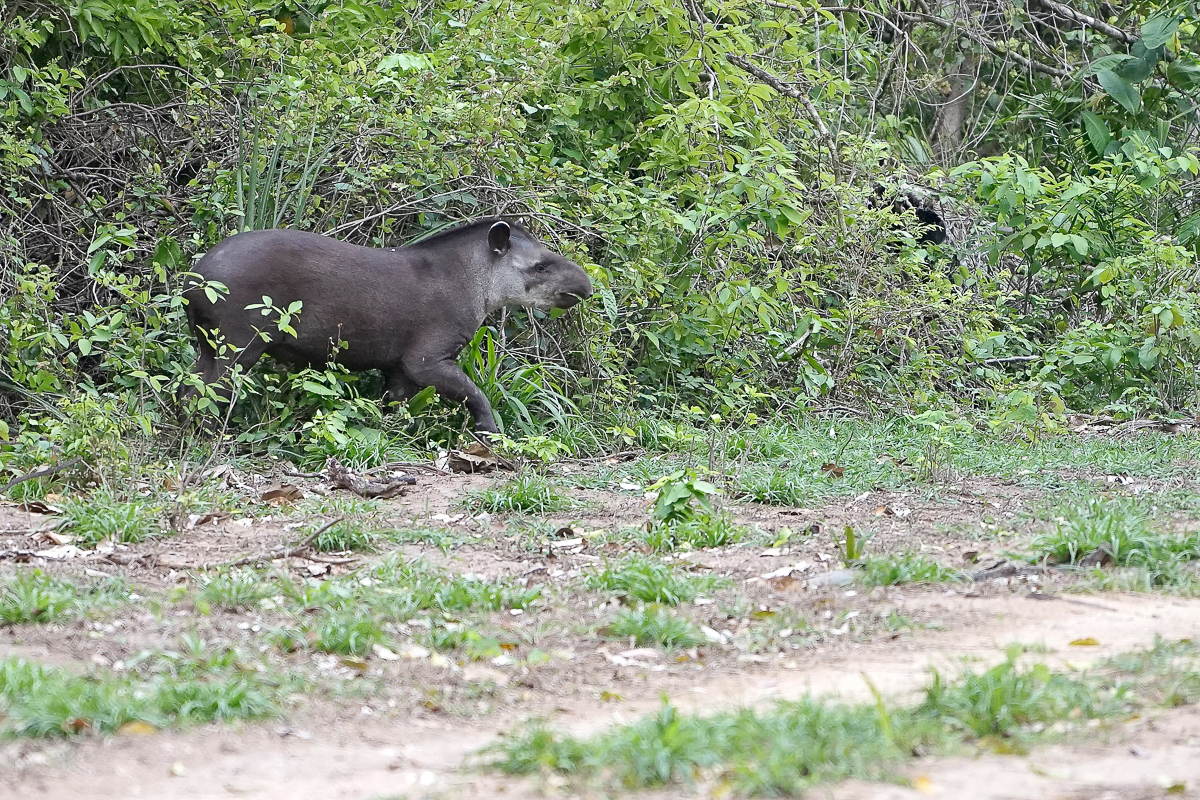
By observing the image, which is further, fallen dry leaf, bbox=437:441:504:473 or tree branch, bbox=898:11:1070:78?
tree branch, bbox=898:11:1070:78

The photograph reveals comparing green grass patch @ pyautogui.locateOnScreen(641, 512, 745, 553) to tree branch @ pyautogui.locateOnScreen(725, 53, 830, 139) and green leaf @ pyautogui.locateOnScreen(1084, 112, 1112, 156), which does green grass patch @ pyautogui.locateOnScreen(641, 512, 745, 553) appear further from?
green leaf @ pyautogui.locateOnScreen(1084, 112, 1112, 156)

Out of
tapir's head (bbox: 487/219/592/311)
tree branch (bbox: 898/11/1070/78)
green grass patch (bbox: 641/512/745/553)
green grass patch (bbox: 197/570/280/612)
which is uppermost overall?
tree branch (bbox: 898/11/1070/78)

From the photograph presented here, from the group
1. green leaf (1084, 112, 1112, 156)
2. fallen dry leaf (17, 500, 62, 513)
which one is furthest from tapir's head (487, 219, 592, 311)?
green leaf (1084, 112, 1112, 156)

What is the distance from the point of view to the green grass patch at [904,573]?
16.0 ft

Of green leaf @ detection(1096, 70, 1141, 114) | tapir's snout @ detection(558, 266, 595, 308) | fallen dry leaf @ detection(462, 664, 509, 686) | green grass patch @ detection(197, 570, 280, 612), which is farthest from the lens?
green leaf @ detection(1096, 70, 1141, 114)

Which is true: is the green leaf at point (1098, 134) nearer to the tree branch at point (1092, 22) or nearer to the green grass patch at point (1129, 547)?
the tree branch at point (1092, 22)

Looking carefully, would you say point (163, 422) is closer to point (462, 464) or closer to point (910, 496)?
point (462, 464)

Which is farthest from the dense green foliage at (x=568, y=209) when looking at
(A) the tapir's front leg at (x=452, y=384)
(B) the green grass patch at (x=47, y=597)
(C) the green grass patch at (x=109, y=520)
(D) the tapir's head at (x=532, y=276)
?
(B) the green grass patch at (x=47, y=597)

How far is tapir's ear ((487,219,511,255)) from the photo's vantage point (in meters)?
8.67

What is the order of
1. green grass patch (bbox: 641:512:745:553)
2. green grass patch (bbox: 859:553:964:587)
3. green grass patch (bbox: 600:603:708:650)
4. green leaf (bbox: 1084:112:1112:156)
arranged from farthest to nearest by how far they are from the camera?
green leaf (bbox: 1084:112:1112:156)
green grass patch (bbox: 641:512:745:553)
green grass patch (bbox: 859:553:964:587)
green grass patch (bbox: 600:603:708:650)

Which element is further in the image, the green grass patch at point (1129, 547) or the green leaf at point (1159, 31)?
the green leaf at point (1159, 31)

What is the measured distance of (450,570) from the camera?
526cm

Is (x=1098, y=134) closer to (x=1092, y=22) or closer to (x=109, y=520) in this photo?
(x=1092, y=22)

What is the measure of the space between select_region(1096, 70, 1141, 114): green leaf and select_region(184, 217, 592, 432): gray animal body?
7.03 m
